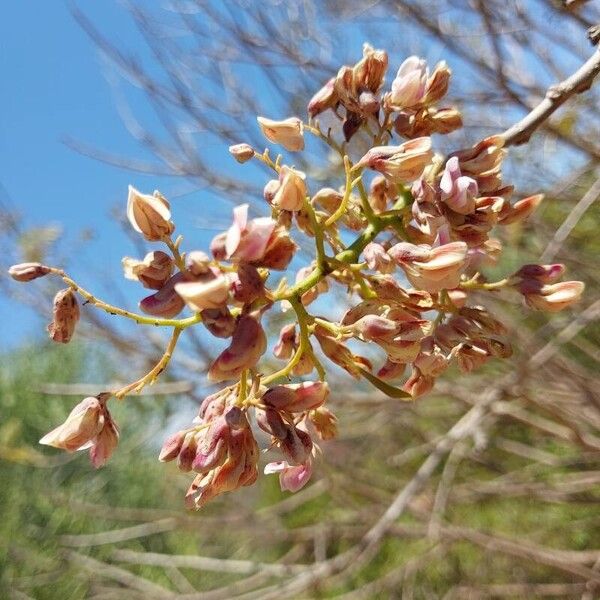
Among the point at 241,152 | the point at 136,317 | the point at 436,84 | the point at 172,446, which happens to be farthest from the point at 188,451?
the point at 436,84

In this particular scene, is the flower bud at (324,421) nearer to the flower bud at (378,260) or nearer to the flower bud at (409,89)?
the flower bud at (378,260)

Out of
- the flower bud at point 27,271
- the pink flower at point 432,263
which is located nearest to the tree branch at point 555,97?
the pink flower at point 432,263

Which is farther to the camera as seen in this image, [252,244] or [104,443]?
[104,443]

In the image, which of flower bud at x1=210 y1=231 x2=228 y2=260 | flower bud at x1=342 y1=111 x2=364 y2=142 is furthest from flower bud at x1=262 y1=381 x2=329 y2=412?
flower bud at x1=342 y1=111 x2=364 y2=142

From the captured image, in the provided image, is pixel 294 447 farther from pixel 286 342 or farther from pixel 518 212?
pixel 518 212

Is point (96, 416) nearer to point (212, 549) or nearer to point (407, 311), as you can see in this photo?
point (407, 311)

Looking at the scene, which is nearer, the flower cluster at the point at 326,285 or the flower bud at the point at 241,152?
the flower cluster at the point at 326,285

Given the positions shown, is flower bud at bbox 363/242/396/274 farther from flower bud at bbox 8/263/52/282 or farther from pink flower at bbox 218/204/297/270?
flower bud at bbox 8/263/52/282
